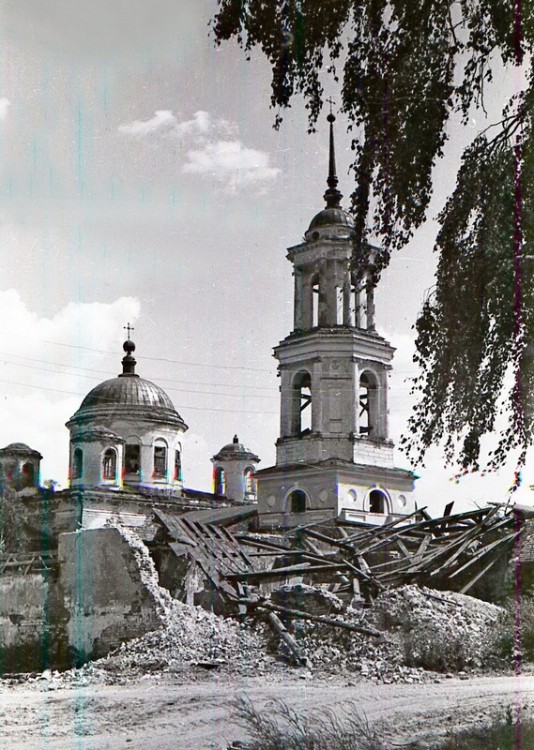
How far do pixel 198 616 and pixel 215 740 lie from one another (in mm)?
7181

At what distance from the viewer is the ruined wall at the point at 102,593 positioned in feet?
52.6

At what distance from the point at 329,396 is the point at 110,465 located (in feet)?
29.1

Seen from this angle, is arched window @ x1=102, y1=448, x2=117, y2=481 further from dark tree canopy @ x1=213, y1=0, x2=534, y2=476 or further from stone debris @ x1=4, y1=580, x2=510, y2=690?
dark tree canopy @ x1=213, y1=0, x2=534, y2=476

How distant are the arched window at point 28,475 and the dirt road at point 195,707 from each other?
893 inches

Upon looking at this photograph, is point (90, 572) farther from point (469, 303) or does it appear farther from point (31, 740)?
point (469, 303)

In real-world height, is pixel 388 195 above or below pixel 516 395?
above

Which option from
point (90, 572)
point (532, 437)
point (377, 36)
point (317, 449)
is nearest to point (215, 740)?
point (532, 437)

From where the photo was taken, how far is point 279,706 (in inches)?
368

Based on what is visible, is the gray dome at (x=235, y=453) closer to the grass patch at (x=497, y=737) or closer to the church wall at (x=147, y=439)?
the church wall at (x=147, y=439)

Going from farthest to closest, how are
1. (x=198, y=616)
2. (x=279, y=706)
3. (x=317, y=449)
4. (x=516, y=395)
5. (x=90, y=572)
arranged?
(x=317, y=449), (x=90, y=572), (x=198, y=616), (x=279, y=706), (x=516, y=395)

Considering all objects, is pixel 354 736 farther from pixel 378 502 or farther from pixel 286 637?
pixel 378 502

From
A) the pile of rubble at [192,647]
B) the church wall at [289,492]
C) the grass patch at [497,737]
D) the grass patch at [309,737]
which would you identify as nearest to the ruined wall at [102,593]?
the pile of rubble at [192,647]

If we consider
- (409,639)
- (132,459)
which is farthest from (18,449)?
(409,639)

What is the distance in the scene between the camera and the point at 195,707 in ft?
33.1
